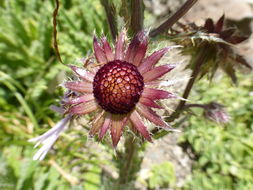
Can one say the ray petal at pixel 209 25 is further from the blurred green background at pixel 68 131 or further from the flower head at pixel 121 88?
the blurred green background at pixel 68 131

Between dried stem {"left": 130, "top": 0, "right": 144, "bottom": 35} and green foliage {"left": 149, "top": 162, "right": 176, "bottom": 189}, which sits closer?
dried stem {"left": 130, "top": 0, "right": 144, "bottom": 35}

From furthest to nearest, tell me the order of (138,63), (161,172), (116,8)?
(161,172), (116,8), (138,63)

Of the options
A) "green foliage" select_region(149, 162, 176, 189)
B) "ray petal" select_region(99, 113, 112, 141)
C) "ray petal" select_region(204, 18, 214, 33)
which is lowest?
"green foliage" select_region(149, 162, 176, 189)

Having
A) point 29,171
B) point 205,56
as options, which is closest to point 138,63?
point 205,56

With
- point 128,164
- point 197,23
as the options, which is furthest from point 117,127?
point 197,23

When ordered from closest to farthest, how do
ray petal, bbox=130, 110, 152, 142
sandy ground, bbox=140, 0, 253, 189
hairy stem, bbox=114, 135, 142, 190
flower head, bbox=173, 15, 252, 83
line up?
ray petal, bbox=130, 110, 152, 142
flower head, bbox=173, 15, 252, 83
hairy stem, bbox=114, 135, 142, 190
sandy ground, bbox=140, 0, 253, 189

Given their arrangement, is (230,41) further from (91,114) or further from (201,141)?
(201,141)

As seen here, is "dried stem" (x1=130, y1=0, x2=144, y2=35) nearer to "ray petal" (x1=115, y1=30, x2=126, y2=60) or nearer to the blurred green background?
"ray petal" (x1=115, y1=30, x2=126, y2=60)

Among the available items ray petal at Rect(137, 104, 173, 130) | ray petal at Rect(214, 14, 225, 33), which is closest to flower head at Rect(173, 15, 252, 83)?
ray petal at Rect(214, 14, 225, 33)
